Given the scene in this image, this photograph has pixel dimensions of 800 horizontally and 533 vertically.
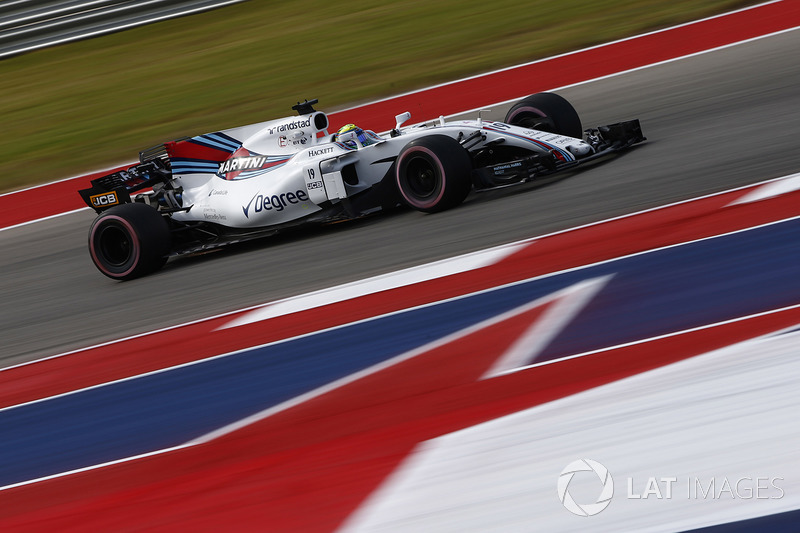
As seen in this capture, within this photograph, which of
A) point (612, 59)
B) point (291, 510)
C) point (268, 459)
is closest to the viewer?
point (291, 510)

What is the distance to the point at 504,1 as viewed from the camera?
676 inches

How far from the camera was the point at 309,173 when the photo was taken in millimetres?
8031

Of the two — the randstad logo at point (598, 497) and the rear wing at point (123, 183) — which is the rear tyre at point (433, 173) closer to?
the rear wing at point (123, 183)

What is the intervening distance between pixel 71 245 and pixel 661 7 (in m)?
9.02

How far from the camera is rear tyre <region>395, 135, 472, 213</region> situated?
24.1ft

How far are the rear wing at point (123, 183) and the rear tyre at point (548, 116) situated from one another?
3374mm

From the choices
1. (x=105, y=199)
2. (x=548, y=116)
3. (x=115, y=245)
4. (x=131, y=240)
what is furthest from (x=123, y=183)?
(x=548, y=116)

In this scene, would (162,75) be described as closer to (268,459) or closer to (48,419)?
(48,419)

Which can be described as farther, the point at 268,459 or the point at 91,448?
the point at 91,448

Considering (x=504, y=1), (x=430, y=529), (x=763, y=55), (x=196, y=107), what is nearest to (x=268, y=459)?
(x=430, y=529)

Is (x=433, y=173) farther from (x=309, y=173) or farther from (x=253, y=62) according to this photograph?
(x=253, y=62)

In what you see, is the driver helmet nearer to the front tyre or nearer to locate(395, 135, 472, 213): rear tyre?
locate(395, 135, 472, 213): rear tyre

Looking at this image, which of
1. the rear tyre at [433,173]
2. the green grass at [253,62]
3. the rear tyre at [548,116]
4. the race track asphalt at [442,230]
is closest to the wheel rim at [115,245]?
the race track asphalt at [442,230]

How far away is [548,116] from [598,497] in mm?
5190
